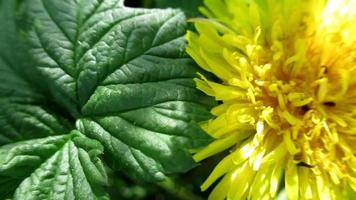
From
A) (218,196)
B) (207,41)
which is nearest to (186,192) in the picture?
(218,196)

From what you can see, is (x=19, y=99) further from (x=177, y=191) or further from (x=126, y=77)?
(x=177, y=191)

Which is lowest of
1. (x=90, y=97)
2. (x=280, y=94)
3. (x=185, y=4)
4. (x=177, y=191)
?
(x=177, y=191)

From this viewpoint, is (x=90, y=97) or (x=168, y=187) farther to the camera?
(x=168, y=187)

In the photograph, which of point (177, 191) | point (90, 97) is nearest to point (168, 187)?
point (177, 191)

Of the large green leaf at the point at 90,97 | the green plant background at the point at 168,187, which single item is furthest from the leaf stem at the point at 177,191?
the large green leaf at the point at 90,97

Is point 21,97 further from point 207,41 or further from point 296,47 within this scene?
point 296,47

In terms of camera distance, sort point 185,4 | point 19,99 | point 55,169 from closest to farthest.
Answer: point 55,169 < point 19,99 < point 185,4
